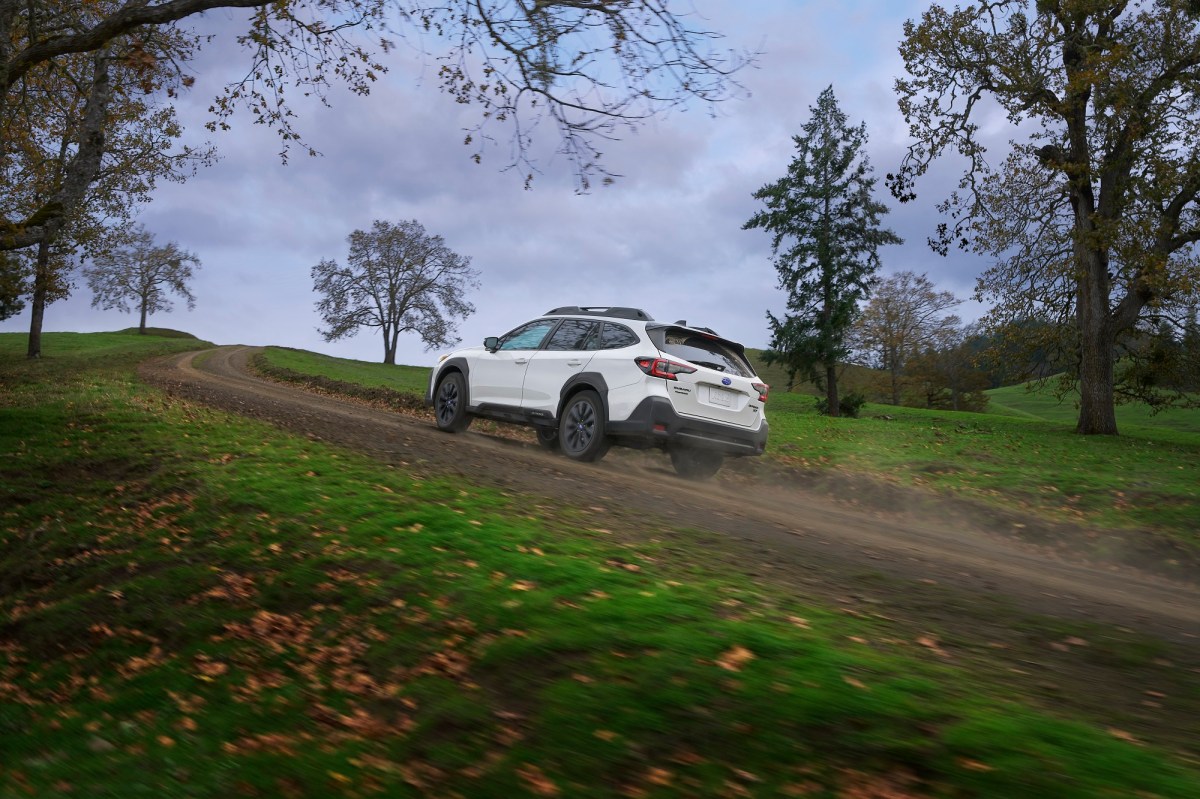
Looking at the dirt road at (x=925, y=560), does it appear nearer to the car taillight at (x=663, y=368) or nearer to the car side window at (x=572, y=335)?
the car taillight at (x=663, y=368)

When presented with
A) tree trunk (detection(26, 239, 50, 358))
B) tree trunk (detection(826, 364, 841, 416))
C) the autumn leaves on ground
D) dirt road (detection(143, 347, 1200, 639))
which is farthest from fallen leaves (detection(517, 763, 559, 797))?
tree trunk (detection(826, 364, 841, 416))

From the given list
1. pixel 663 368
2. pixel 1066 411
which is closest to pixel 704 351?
pixel 663 368

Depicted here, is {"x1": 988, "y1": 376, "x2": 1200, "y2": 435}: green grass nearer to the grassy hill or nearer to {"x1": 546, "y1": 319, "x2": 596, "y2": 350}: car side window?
the grassy hill

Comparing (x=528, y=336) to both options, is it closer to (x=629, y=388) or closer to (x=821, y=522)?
(x=629, y=388)

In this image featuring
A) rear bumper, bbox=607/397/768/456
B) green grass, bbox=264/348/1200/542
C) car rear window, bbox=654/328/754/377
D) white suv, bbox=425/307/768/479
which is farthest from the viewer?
green grass, bbox=264/348/1200/542

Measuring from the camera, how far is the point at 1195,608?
6785 mm

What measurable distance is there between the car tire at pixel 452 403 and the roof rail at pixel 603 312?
2.27m

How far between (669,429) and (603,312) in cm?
234

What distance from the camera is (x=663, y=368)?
10.4 m

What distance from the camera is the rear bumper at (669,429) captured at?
34.0ft

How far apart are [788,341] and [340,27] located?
30.6m

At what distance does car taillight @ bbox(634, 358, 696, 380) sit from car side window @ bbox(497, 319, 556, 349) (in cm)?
257

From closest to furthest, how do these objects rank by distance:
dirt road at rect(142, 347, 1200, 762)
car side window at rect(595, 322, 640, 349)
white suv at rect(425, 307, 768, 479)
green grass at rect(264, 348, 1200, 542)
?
dirt road at rect(142, 347, 1200, 762) → white suv at rect(425, 307, 768, 479) → car side window at rect(595, 322, 640, 349) → green grass at rect(264, 348, 1200, 542)

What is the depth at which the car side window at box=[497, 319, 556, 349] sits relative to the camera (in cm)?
1264
